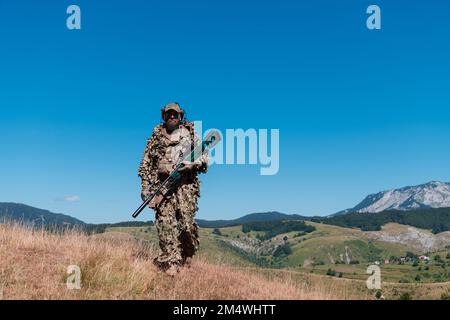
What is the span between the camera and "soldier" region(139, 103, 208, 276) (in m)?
13.2

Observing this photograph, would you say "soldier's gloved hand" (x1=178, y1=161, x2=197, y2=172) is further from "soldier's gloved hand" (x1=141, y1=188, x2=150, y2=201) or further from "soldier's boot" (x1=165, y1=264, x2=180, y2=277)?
"soldier's boot" (x1=165, y1=264, x2=180, y2=277)

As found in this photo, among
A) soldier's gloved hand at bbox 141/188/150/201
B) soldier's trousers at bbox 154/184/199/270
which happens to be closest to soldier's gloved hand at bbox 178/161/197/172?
soldier's trousers at bbox 154/184/199/270

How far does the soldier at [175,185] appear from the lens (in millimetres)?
13219

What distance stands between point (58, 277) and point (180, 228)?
3.93 m

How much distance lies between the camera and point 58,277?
412 inches

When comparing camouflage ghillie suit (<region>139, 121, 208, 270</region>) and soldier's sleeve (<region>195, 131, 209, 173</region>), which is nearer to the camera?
camouflage ghillie suit (<region>139, 121, 208, 270</region>)

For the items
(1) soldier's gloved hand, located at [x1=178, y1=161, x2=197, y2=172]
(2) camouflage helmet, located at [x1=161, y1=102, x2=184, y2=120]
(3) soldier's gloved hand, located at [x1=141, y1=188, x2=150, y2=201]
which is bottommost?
(3) soldier's gloved hand, located at [x1=141, y1=188, x2=150, y2=201]

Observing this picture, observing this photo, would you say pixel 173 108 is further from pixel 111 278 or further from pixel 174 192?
pixel 111 278

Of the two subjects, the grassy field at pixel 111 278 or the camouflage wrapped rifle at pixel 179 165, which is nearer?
the grassy field at pixel 111 278

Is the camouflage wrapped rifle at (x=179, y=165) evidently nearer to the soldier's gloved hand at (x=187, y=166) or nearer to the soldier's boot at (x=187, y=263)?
the soldier's gloved hand at (x=187, y=166)

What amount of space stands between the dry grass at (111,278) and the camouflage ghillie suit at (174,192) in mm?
686

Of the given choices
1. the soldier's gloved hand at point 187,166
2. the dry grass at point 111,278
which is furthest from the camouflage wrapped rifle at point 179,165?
the dry grass at point 111,278
